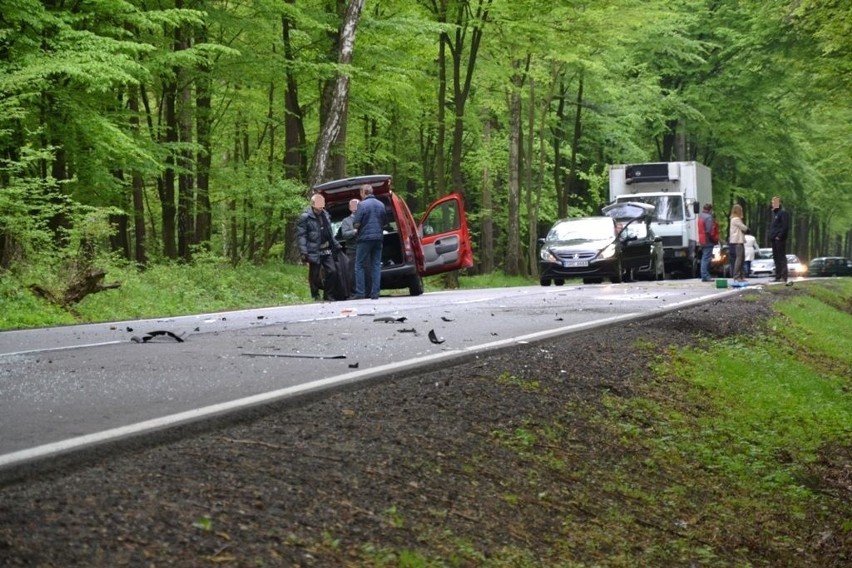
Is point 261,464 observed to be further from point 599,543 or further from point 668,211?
point 668,211

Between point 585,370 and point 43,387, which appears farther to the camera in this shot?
point 585,370

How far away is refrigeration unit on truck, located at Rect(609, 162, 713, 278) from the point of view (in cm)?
3897

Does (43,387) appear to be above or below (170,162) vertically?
below

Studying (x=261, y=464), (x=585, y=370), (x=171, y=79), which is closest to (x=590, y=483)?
(x=261, y=464)

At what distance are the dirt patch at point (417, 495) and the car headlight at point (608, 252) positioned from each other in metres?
21.4

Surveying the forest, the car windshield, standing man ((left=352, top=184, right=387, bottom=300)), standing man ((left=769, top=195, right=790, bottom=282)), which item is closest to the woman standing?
standing man ((left=769, top=195, right=790, bottom=282))

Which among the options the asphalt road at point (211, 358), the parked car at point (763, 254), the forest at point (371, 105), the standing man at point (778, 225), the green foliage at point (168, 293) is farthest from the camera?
the parked car at point (763, 254)

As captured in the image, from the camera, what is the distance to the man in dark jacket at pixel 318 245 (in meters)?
20.2

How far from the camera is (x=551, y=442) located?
7.40 metres

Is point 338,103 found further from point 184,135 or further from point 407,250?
point 407,250

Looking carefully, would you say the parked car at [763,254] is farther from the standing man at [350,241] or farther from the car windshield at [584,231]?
the standing man at [350,241]

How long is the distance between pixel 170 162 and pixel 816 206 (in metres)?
49.3

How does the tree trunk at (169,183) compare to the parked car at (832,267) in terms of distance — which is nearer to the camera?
the tree trunk at (169,183)

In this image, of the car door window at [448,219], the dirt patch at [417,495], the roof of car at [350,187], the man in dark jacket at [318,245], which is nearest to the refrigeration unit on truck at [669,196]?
the car door window at [448,219]
